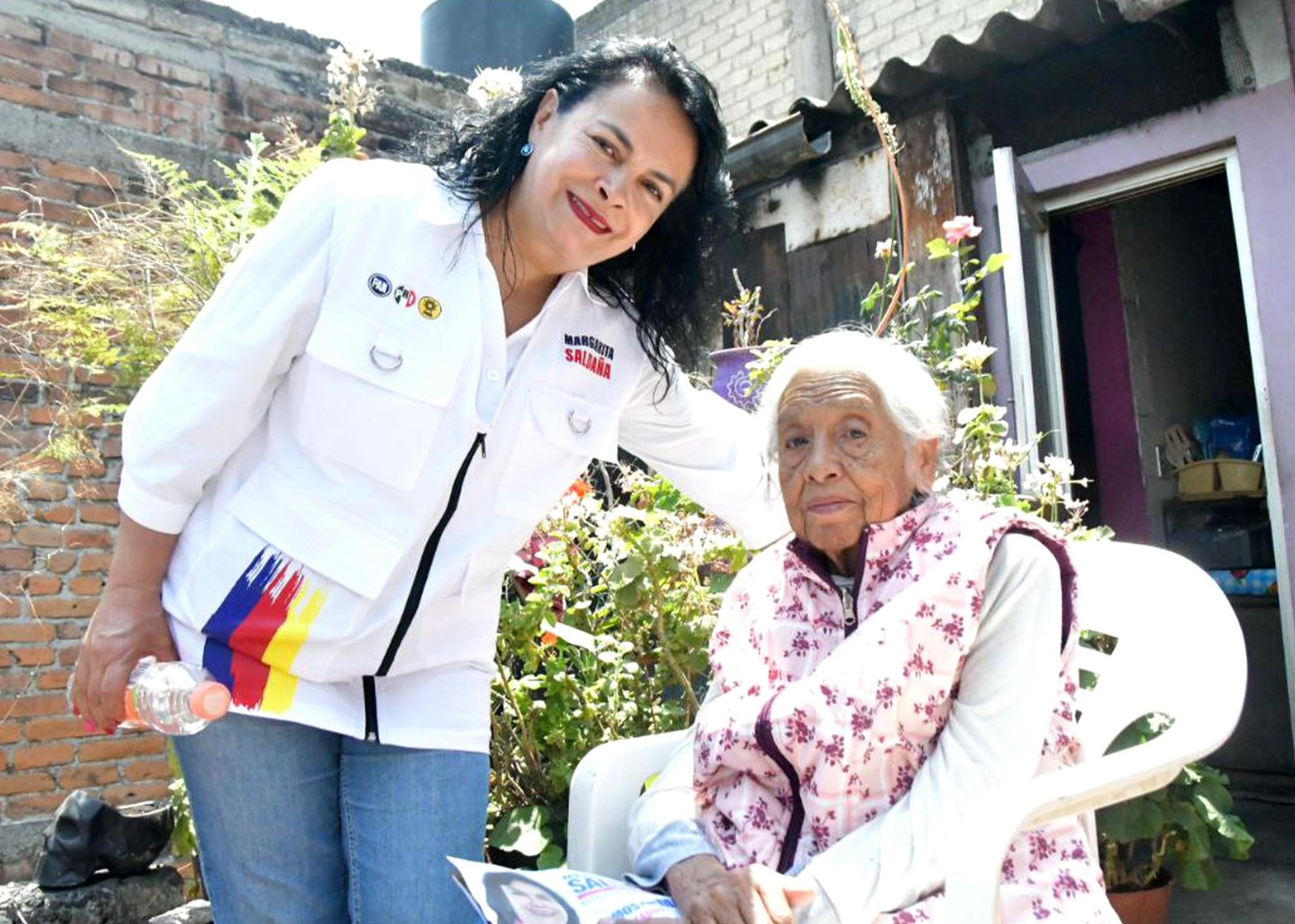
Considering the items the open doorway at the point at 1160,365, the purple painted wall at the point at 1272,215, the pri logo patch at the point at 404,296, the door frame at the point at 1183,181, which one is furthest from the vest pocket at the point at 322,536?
the open doorway at the point at 1160,365

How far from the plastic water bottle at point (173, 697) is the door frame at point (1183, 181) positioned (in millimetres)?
3628

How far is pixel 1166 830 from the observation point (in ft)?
9.09

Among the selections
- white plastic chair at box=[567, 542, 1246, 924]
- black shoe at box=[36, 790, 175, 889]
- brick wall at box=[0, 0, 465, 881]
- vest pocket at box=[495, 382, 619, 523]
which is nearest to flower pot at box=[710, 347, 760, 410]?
white plastic chair at box=[567, 542, 1246, 924]

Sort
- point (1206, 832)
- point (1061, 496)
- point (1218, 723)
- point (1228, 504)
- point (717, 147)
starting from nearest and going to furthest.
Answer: point (1218, 723)
point (717, 147)
point (1206, 832)
point (1061, 496)
point (1228, 504)

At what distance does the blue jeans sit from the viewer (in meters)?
1.58

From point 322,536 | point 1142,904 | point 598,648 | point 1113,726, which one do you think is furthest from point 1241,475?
point 322,536

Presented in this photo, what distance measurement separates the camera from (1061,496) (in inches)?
120

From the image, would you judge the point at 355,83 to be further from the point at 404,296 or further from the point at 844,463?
the point at 844,463

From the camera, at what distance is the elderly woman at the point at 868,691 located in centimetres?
148

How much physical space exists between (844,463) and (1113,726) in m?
0.64

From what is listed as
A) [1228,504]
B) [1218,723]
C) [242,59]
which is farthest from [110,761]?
[1228,504]

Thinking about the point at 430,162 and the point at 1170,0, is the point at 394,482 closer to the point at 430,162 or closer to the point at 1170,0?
the point at 430,162

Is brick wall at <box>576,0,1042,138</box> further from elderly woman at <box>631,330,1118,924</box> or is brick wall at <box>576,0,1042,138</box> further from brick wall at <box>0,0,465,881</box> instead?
elderly woman at <box>631,330,1118,924</box>

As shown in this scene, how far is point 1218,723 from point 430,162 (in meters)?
1.51
